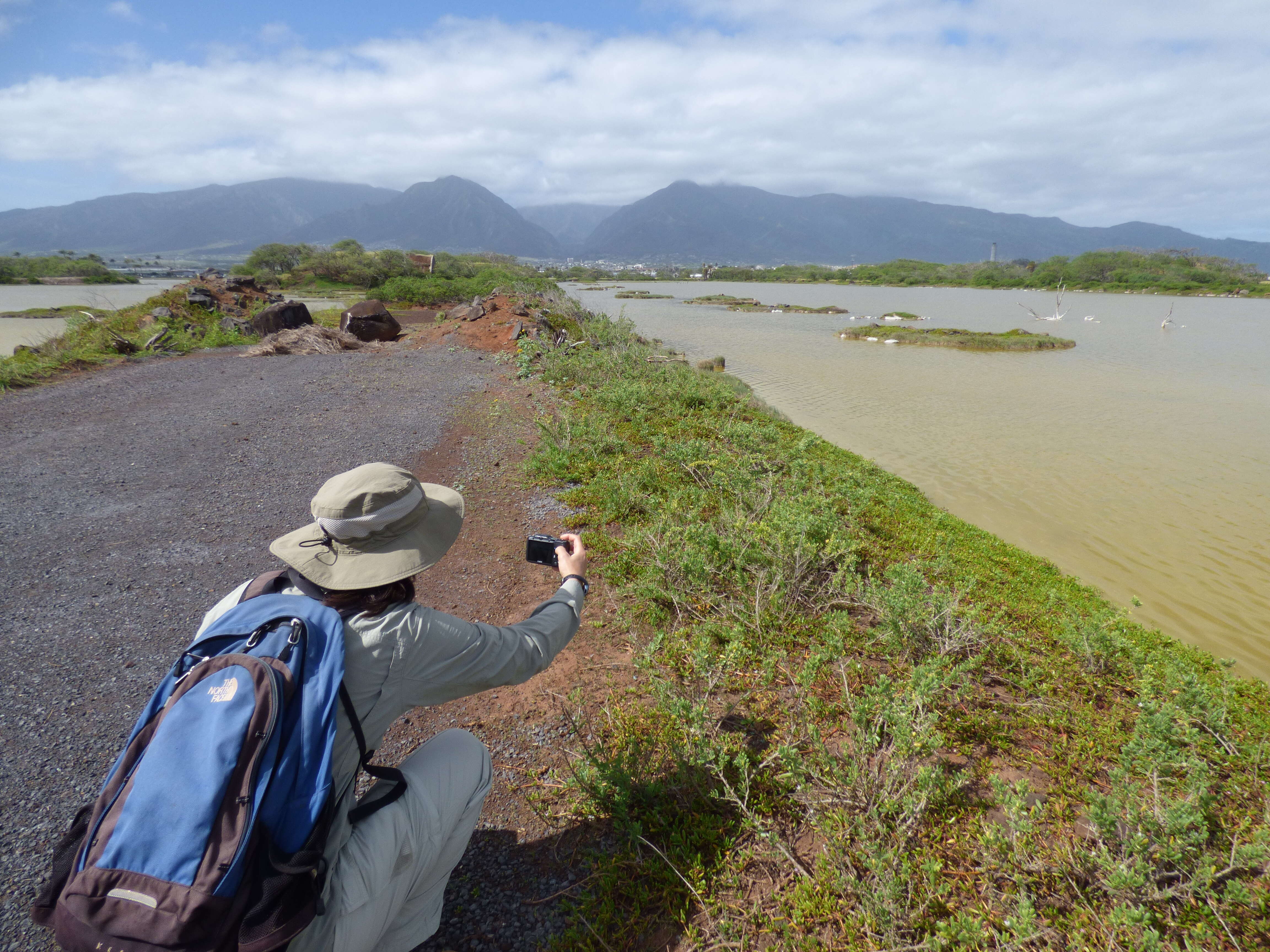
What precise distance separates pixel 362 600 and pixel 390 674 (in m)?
0.24

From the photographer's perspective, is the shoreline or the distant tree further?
the distant tree

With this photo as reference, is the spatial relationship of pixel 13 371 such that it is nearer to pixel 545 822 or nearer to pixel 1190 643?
pixel 545 822

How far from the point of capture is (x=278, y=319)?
677 inches

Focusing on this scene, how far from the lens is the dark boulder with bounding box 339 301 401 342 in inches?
699

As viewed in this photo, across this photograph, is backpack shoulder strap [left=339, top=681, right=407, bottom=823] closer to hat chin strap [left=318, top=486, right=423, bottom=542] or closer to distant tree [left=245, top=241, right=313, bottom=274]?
hat chin strap [left=318, top=486, right=423, bottom=542]

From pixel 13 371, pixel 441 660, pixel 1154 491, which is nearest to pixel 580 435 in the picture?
pixel 441 660

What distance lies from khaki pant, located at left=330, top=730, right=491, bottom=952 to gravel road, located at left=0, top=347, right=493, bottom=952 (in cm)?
138

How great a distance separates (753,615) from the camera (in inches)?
150

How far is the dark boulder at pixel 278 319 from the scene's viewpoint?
17156 mm

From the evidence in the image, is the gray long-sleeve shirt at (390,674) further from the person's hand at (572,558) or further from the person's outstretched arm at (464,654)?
the person's hand at (572,558)

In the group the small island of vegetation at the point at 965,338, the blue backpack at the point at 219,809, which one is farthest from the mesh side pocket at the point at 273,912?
the small island of vegetation at the point at 965,338

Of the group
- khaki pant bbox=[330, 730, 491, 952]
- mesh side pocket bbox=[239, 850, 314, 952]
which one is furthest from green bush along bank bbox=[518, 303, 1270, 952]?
mesh side pocket bbox=[239, 850, 314, 952]

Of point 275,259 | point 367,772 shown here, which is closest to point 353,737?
point 367,772

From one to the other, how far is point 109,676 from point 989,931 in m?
4.39
